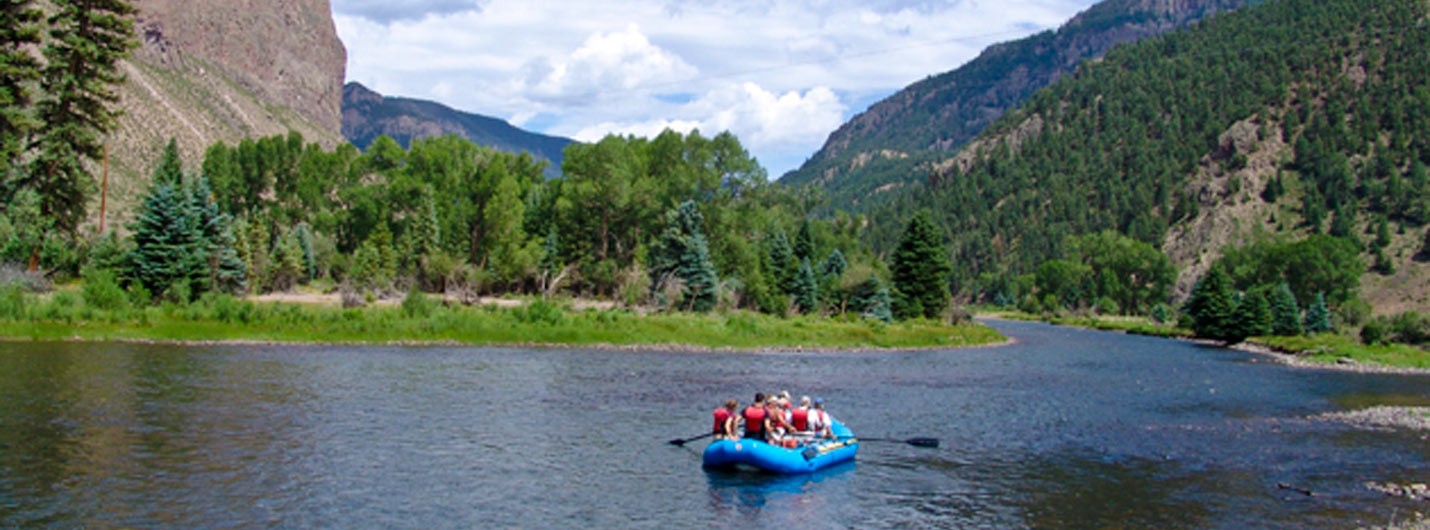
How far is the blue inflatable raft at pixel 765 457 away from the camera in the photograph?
84.1 feet

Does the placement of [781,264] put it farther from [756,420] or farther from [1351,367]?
[756,420]

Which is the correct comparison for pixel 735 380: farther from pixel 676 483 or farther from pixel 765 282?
pixel 765 282

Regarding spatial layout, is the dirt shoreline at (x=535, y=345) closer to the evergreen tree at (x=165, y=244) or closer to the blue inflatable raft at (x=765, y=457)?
the evergreen tree at (x=165, y=244)

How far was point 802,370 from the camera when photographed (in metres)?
52.6

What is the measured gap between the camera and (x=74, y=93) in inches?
2299

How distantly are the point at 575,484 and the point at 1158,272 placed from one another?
6739 inches

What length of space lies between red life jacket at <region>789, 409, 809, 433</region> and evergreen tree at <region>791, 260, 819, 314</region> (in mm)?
64152

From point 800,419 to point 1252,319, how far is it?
8091cm

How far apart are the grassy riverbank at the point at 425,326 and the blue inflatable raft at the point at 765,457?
35.4 metres

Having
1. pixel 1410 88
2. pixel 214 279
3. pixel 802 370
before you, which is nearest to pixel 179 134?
pixel 214 279

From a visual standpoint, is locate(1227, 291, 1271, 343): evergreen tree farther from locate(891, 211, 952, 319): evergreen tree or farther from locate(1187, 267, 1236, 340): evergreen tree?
locate(891, 211, 952, 319): evergreen tree

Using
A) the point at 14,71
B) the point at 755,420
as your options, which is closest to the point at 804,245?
the point at 14,71

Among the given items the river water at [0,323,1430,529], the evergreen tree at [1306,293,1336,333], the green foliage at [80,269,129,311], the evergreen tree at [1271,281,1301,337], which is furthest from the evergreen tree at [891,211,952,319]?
the green foliage at [80,269,129,311]

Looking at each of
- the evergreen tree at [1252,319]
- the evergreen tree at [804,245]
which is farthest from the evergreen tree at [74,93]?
the evergreen tree at [1252,319]
